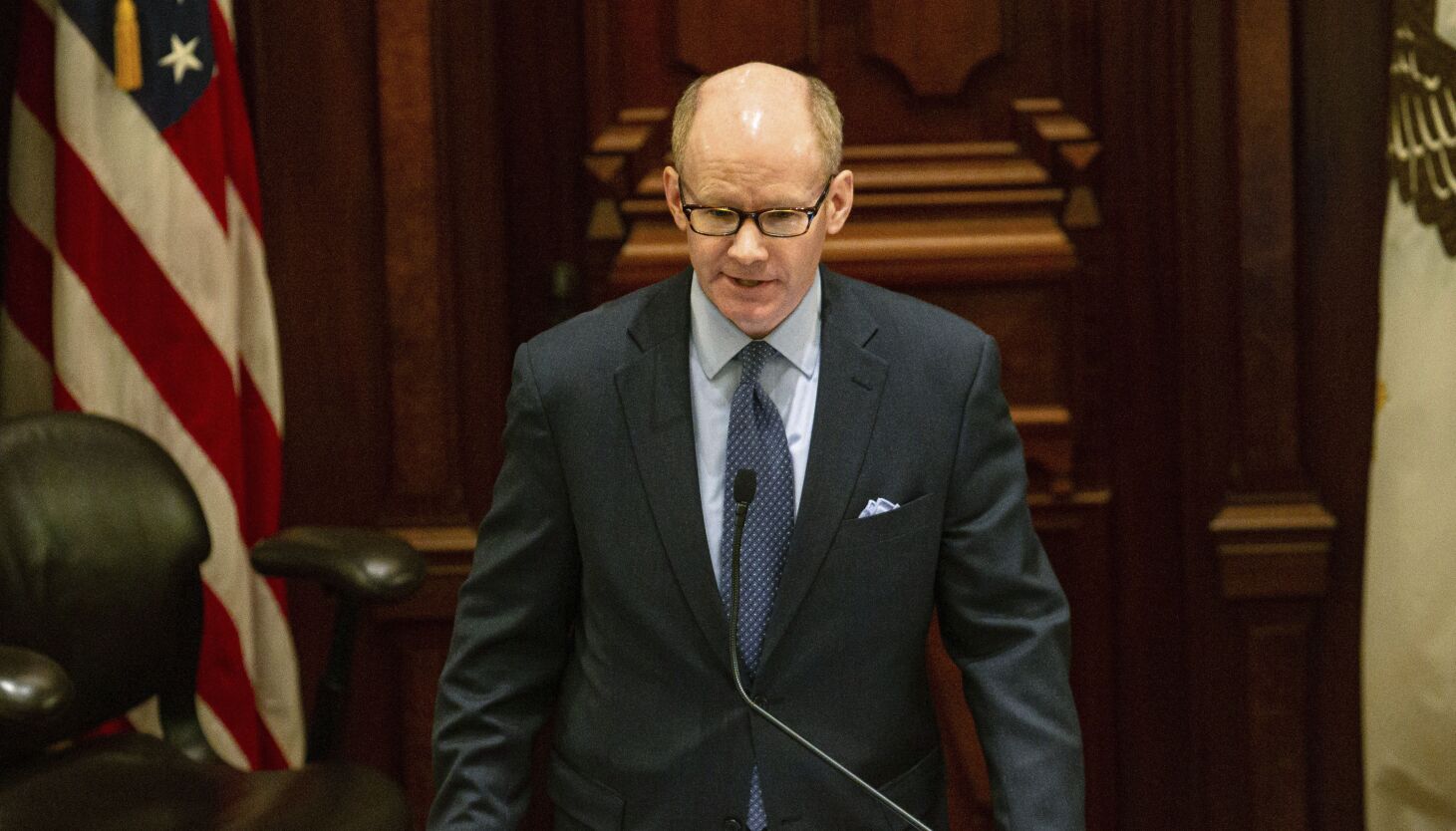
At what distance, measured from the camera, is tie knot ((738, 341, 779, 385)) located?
62.4 inches

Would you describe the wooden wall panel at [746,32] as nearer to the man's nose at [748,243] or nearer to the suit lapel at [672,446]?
the suit lapel at [672,446]

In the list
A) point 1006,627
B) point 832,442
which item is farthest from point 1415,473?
point 832,442

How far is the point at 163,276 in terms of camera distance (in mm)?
2609

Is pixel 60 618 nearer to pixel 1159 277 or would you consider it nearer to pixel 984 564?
pixel 984 564

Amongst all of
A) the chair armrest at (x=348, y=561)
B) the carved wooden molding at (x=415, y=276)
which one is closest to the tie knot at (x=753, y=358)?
the chair armrest at (x=348, y=561)

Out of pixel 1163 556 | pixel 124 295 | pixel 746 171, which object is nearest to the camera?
pixel 746 171

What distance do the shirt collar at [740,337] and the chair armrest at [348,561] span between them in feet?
2.70

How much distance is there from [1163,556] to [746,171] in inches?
64.4

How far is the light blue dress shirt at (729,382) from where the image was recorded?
159 cm

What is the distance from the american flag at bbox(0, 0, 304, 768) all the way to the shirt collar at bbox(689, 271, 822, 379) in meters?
1.30

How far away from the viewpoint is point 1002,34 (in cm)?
273

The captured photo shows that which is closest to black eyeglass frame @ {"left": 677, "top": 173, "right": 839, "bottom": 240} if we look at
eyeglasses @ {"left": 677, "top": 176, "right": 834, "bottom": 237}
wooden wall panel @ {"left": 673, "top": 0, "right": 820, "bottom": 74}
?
eyeglasses @ {"left": 677, "top": 176, "right": 834, "bottom": 237}

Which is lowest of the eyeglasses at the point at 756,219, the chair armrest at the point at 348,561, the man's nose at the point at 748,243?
the chair armrest at the point at 348,561

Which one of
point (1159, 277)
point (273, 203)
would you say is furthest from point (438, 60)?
point (1159, 277)
